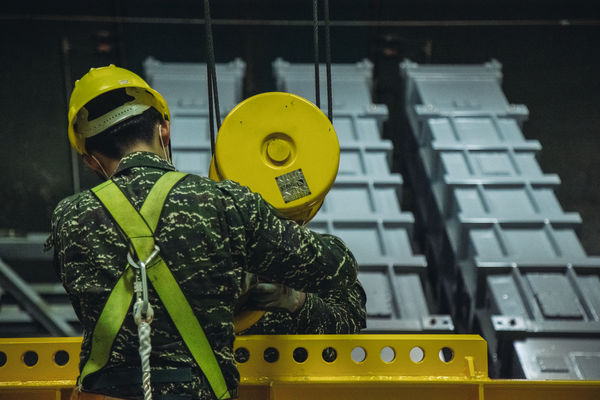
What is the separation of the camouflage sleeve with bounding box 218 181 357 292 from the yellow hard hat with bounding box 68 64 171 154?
0.39 metres

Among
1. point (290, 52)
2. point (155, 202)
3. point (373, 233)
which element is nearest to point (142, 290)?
point (155, 202)

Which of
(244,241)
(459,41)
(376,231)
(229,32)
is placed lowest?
(244,241)

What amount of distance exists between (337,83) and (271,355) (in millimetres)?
3491

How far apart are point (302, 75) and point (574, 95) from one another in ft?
8.66

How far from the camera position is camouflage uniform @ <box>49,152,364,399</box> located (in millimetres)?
1849

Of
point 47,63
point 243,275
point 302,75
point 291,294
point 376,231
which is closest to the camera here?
point 243,275

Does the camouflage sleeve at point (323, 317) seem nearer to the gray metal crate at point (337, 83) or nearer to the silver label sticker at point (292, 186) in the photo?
the silver label sticker at point (292, 186)

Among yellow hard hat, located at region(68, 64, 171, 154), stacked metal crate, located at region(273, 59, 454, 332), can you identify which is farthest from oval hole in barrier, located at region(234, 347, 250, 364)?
stacked metal crate, located at region(273, 59, 454, 332)

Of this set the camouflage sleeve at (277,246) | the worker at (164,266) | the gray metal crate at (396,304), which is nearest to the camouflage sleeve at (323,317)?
the camouflage sleeve at (277,246)

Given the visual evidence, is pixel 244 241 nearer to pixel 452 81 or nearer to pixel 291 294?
pixel 291 294

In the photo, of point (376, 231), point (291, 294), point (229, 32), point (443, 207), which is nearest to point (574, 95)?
point (443, 207)

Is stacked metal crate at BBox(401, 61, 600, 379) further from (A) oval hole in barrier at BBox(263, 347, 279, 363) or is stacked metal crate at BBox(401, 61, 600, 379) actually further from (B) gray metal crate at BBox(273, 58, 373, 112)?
(A) oval hole in barrier at BBox(263, 347, 279, 363)

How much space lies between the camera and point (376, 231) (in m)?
4.61

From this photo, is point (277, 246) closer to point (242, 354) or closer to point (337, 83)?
point (242, 354)
